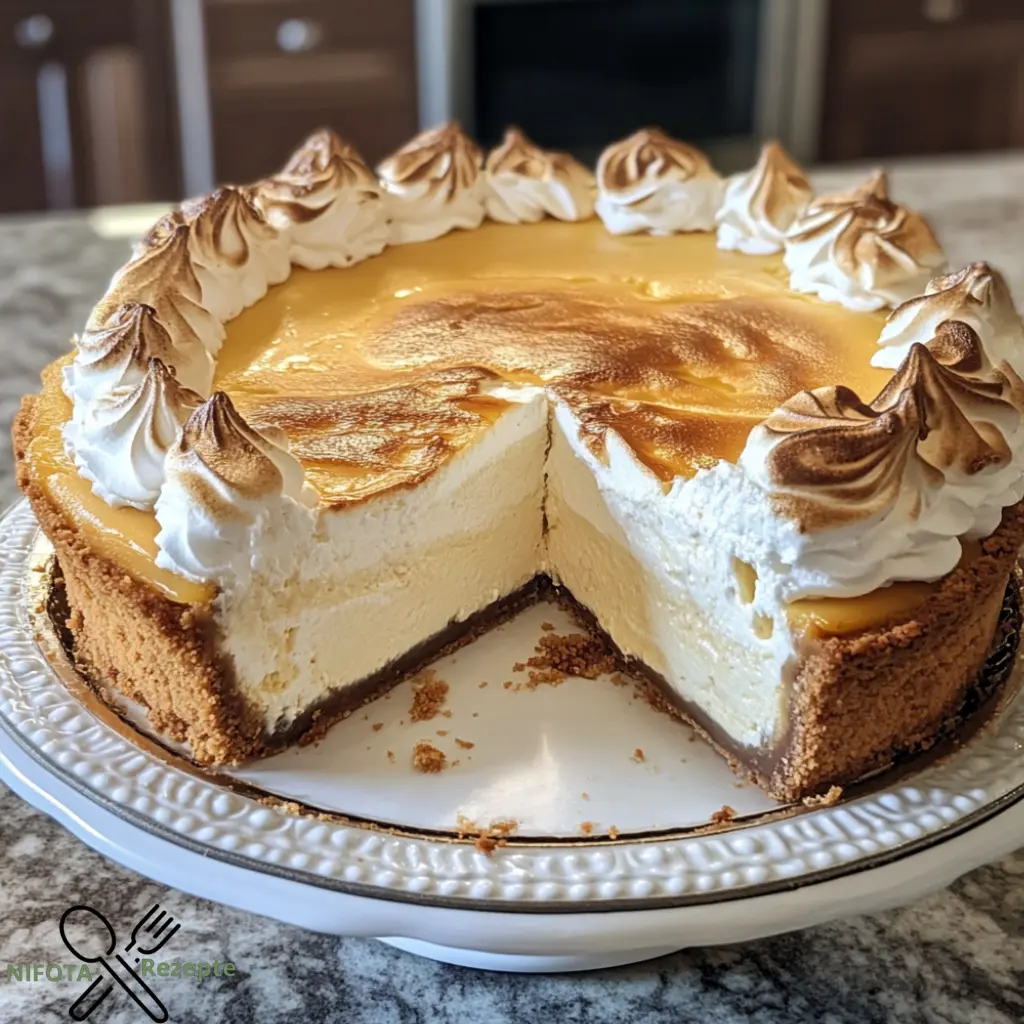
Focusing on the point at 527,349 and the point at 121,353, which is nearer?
the point at 121,353

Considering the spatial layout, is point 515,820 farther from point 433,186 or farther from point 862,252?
point 433,186

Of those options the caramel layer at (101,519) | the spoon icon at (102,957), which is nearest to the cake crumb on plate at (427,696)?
the caramel layer at (101,519)

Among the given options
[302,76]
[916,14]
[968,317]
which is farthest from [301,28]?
[968,317]

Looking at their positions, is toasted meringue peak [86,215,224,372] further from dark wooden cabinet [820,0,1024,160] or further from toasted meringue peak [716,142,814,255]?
dark wooden cabinet [820,0,1024,160]

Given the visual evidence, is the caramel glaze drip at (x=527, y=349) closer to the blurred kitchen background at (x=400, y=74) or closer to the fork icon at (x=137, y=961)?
the fork icon at (x=137, y=961)

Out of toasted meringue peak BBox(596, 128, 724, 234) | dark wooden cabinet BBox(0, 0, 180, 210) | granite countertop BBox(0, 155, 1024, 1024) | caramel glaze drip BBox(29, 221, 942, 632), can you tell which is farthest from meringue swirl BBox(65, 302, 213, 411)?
dark wooden cabinet BBox(0, 0, 180, 210)

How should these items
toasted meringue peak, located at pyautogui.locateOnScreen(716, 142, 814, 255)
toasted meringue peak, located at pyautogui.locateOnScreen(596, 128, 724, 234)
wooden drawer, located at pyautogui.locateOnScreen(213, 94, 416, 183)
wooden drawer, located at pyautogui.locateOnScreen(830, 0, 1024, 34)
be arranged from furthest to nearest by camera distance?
wooden drawer, located at pyautogui.locateOnScreen(830, 0, 1024, 34) < wooden drawer, located at pyautogui.locateOnScreen(213, 94, 416, 183) < toasted meringue peak, located at pyautogui.locateOnScreen(596, 128, 724, 234) < toasted meringue peak, located at pyautogui.locateOnScreen(716, 142, 814, 255)
